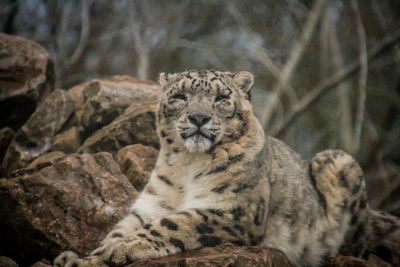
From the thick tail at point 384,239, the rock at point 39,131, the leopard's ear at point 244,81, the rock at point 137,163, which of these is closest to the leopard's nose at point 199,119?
the leopard's ear at point 244,81

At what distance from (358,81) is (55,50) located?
5091 millimetres

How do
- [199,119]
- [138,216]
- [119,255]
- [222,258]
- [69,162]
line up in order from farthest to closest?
[69,162]
[138,216]
[199,119]
[119,255]
[222,258]

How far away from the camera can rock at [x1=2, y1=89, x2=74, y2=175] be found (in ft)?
18.0

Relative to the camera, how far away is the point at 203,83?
11.2ft

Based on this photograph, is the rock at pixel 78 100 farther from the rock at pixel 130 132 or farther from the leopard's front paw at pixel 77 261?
the leopard's front paw at pixel 77 261

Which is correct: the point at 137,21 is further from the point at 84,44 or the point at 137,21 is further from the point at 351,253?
the point at 351,253

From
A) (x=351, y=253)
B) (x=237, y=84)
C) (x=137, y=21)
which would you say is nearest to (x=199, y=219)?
(x=237, y=84)

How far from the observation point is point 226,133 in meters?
3.36

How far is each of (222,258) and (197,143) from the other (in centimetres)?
88

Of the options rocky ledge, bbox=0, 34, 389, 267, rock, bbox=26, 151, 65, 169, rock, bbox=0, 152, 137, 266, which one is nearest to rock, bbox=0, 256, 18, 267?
rocky ledge, bbox=0, 34, 389, 267

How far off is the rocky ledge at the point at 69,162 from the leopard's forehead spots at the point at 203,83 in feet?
3.72

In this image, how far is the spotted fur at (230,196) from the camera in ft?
9.59

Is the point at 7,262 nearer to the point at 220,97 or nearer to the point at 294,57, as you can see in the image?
the point at 220,97

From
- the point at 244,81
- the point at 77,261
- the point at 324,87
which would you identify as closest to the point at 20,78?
the point at 244,81
